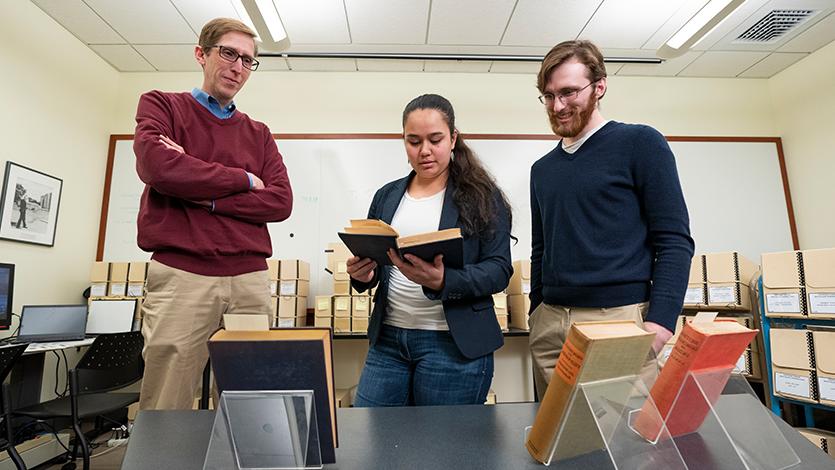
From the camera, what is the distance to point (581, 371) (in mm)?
535

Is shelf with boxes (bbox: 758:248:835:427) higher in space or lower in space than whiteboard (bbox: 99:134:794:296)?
lower

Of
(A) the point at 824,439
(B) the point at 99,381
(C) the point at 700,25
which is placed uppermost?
(C) the point at 700,25

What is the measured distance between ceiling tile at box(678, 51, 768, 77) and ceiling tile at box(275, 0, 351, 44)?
9.57ft

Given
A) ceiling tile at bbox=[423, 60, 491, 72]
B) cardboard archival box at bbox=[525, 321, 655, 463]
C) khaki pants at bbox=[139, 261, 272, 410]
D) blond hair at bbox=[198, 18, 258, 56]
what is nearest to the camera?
cardboard archival box at bbox=[525, 321, 655, 463]

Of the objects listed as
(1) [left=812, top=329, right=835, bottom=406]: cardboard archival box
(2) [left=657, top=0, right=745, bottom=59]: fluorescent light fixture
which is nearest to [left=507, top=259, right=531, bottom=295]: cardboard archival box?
(1) [left=812, top=329, right=835, bottom=406]: cardboard archival box

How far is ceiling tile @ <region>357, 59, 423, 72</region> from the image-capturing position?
140 inches

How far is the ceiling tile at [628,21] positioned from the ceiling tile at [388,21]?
1237 mm

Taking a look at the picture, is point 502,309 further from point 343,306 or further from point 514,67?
point 514,67

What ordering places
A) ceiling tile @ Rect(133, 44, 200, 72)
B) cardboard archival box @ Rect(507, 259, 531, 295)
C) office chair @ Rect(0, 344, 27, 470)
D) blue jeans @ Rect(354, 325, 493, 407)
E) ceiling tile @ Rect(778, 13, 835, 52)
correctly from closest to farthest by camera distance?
blue jeans @ Rect(354, 325, 493, 407), office chair @ Rect(0, 344, 27, 470), cardboard archival box @ Rect(507, 259, 531, 295), ceiling tile @ Rect(778, 13, 835, 52), ceiling tile @ Rect(133, 44, 200, 72)

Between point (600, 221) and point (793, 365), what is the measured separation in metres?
1.83

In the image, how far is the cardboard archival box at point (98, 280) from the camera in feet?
10.0

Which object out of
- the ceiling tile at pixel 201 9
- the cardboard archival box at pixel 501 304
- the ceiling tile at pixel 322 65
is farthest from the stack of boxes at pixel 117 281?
the cardboard archival box at pixel 501 304

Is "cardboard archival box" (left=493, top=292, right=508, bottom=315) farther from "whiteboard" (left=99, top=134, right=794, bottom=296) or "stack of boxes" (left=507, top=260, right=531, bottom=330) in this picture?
"whiteboard" (left=99, top=134, right=794, bottom=296)

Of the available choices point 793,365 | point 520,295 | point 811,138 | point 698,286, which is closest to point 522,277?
point 520,295
